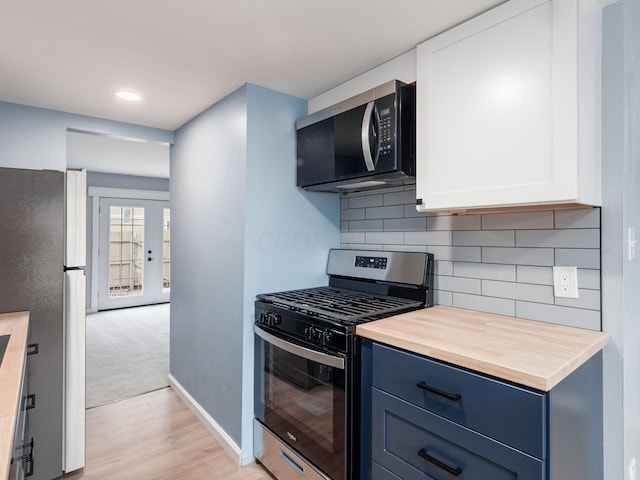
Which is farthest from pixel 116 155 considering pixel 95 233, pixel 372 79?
pixel 372 79

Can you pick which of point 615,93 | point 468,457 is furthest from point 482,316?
point 615,93

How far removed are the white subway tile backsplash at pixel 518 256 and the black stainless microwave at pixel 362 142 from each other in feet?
1.68

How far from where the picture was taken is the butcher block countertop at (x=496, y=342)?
1.03 metres

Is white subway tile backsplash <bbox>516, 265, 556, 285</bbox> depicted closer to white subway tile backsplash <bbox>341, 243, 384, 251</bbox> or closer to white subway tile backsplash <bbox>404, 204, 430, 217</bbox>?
white subway tile backsplash <bbox>404, 204, 430, 217</bbox>

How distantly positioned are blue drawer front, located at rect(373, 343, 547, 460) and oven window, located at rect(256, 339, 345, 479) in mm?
286

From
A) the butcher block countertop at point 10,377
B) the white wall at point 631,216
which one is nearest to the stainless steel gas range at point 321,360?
the white wall at point 631,216

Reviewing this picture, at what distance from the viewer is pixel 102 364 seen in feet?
11.9

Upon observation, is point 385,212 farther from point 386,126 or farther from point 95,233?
point 95,233

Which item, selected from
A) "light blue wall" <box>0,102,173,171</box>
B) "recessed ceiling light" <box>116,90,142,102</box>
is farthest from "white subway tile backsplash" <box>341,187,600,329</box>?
"light blue wall" <box>0,102,173,171</box>

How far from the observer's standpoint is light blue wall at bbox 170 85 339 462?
2100 mm

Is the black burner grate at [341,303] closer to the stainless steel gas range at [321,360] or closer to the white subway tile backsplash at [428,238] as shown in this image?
the stainless steel gas range at [321,360]

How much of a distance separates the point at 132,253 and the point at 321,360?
18.2 feet

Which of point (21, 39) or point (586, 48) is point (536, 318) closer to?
point (586, 48)

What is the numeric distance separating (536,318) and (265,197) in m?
1.50
